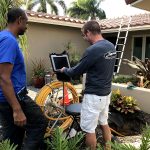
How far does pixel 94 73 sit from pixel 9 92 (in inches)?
49.9

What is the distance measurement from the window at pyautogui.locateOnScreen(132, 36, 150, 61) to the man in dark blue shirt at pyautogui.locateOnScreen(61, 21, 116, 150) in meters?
12.0

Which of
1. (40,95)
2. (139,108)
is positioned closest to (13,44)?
(40,95)

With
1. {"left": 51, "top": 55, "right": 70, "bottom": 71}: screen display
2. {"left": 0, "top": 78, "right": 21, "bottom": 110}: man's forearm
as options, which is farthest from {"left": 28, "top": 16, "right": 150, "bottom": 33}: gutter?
{"left": 0, "top": 78, "right": 21, "bottom": 110}: man's forearm

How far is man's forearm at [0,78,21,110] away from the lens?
333cm

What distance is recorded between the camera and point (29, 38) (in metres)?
15.2

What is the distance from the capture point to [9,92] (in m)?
3.34

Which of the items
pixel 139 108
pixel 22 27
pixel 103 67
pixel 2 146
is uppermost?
pixel 22 27

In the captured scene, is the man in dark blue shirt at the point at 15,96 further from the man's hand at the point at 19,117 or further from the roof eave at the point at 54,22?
the roof eave at the point at 54,22

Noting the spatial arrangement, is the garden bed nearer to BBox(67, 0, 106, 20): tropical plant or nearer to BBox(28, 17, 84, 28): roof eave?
BBox(28, 17, 84, 28): roof eave

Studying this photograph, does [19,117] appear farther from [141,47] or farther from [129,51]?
[129,51]

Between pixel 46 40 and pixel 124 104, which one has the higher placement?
pixel 124 104

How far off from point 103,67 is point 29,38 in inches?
450

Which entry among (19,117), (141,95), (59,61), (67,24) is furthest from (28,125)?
(67,24)

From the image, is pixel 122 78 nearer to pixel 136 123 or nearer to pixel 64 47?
pixel 136 123
